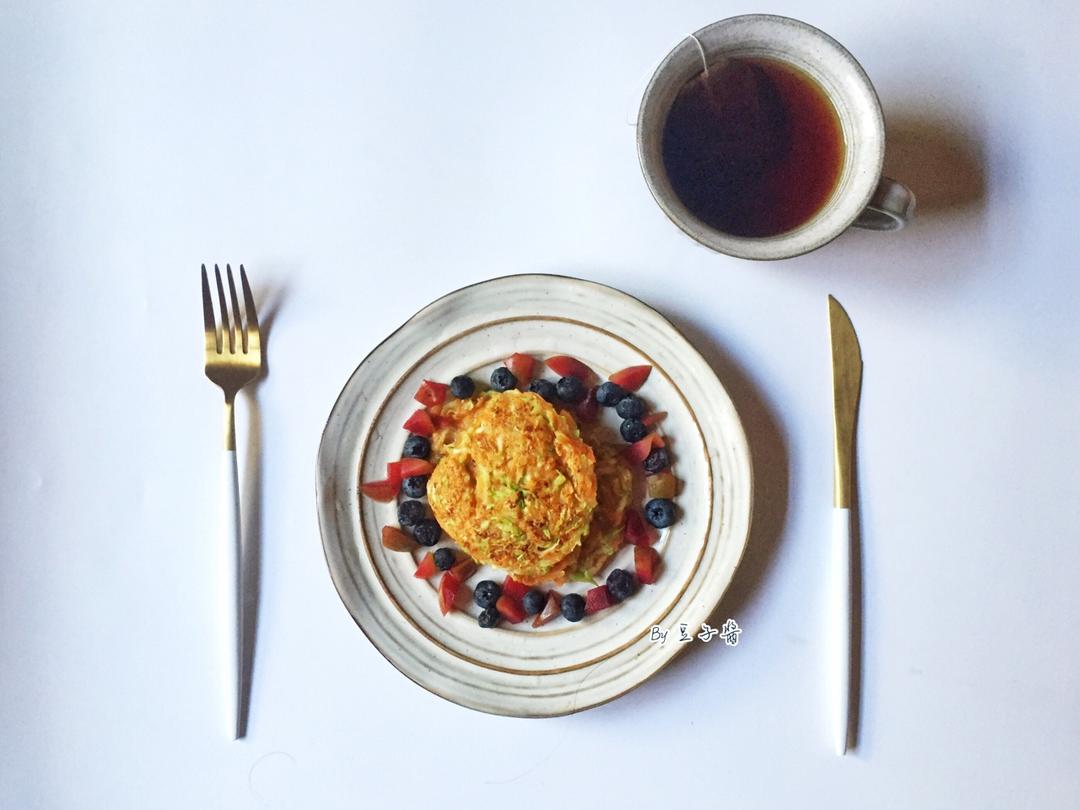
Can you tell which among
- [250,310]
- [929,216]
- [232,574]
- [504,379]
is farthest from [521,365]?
[929,216]

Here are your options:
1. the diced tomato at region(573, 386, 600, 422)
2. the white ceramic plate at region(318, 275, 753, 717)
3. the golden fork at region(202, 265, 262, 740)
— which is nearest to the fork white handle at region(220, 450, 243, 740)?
the golden fork at region(202, 265, 262, 740)

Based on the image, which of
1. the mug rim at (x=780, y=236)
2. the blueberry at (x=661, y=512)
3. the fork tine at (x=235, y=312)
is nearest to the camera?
the mug rim at (x=780, y=236)

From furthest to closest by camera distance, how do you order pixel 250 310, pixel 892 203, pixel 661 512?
pixel 250 310
pixel 661 512
pixel 892 203

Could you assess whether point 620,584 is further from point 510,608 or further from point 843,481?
point 843,481

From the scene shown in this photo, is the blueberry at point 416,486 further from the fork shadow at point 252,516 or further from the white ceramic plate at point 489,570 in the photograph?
the fork shadow at point 252,516

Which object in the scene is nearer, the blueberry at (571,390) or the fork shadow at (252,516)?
the blueberry at (571,390)

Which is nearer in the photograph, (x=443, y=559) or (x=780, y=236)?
(x=780, y=236)

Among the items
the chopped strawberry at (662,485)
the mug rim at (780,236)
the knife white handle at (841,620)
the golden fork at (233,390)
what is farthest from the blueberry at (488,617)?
the mug rim at (780,236)
